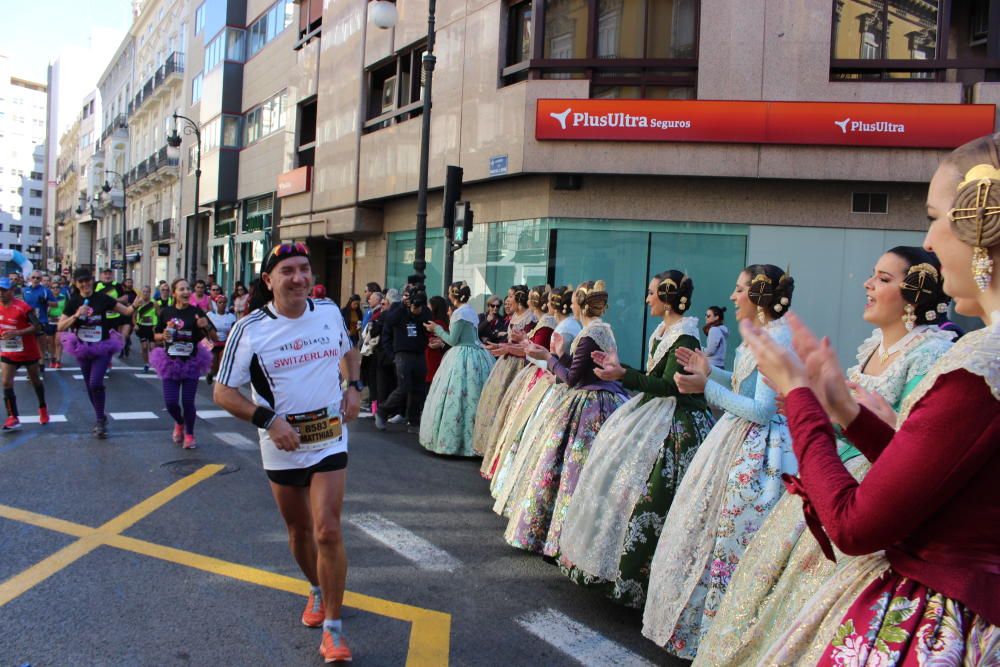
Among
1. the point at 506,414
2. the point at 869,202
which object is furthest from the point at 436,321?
the point at 869,202

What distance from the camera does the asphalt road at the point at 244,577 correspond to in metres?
3.73

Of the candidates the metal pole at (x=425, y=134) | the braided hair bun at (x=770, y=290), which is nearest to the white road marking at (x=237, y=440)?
the metal pole at (x=425, y=134)

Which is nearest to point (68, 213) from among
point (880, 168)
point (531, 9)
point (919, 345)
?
point (531, 9)

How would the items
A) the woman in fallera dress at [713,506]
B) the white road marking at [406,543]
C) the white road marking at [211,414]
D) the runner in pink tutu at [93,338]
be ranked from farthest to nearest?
the white road marking at [211,414] < the runner in pink tutu at [93,338] < the white road marking at [406,543] < the woman in fallera dress at [713,506]

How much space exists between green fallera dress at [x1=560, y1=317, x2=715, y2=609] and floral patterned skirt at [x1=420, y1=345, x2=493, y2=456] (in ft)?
13.6

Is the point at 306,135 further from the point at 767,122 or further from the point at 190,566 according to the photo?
the point at 190,566

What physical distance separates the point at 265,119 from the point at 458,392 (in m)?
25.6

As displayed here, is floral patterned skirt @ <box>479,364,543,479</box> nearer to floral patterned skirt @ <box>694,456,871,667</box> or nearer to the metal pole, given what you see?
floral patterned skirt @ <box>694,456,871,667</box>

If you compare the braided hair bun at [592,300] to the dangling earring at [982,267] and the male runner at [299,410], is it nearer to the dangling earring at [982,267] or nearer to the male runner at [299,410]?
the male runner at [299,410]

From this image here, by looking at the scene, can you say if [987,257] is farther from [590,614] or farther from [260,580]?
[260,580]

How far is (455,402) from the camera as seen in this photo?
8617mm

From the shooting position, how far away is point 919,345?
9.60 ft

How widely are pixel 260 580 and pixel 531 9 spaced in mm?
13842

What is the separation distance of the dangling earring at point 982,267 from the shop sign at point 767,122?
13.0m
